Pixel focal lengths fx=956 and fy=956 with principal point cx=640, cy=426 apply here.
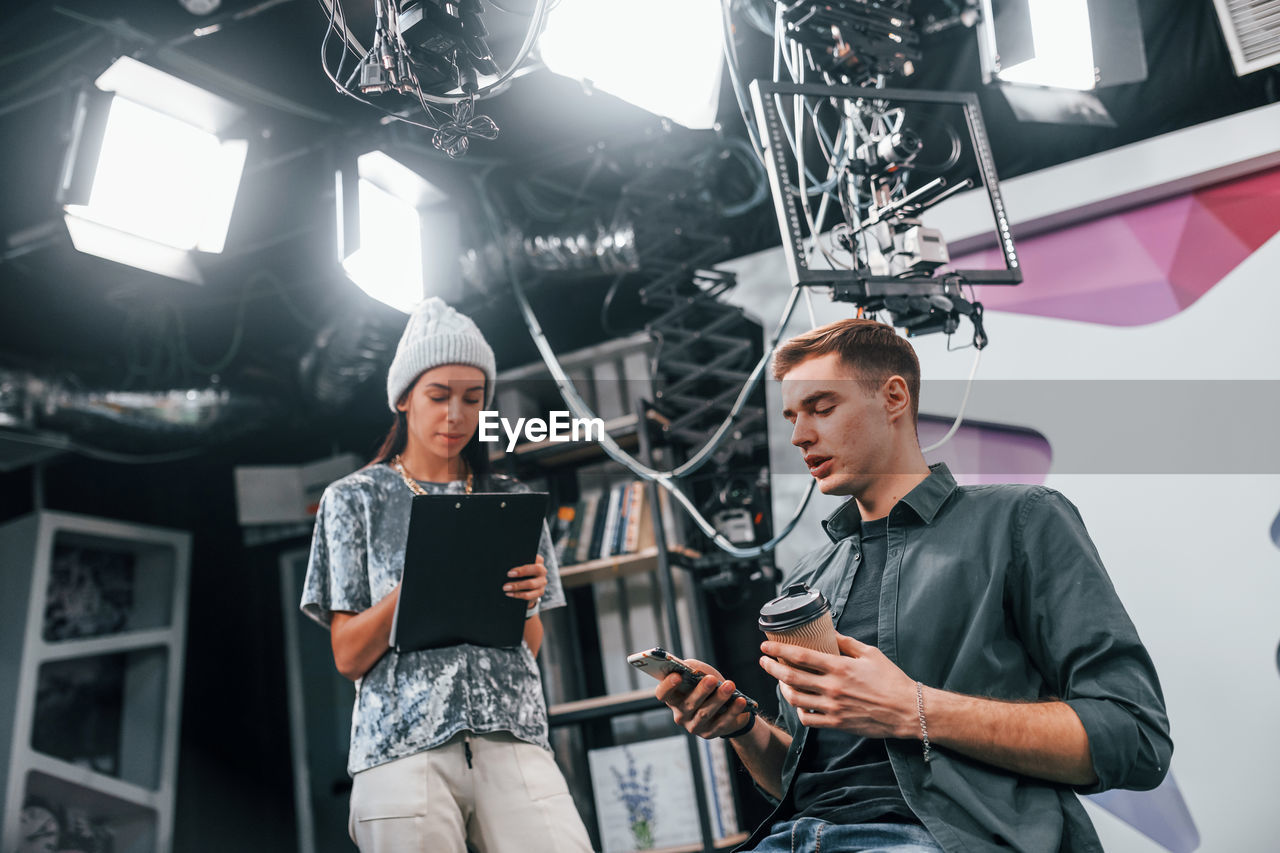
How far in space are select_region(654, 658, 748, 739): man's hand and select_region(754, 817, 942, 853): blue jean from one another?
16 centimetres

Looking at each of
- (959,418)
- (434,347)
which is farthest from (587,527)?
(434,347)

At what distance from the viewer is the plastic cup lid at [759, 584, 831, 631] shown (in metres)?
1.15

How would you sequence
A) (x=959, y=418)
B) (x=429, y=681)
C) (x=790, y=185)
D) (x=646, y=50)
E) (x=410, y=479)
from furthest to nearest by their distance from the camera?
1. (x=959, y=418)
2. (x=646, y=50)
3. (x=790, y=185)
4. (x=410, y=479)
5. (x=429, y=681)

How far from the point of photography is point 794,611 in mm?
1148

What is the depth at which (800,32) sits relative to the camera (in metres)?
2.42

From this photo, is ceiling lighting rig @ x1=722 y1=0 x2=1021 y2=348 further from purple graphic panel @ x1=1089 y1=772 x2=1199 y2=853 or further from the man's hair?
purple graphic panel @ x1=1089 y1=772 x2=1199 y2=853

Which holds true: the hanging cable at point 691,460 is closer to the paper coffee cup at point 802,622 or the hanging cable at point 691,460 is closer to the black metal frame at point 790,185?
the black metal frame at point 790,185

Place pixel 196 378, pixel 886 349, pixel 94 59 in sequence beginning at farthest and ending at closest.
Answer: pixel 196 378
pixel 94 59
pixel 886 349

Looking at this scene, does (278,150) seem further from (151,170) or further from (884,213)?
(884,213)

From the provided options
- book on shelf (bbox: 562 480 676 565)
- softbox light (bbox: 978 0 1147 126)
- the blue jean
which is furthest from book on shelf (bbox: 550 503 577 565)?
the blue jean

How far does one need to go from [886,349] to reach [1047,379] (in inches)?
68.2

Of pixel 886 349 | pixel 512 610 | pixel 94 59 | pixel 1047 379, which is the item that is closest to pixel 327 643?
pixel 94 59

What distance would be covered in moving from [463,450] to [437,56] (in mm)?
786

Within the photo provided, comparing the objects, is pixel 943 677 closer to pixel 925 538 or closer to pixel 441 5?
pixel 925 538
